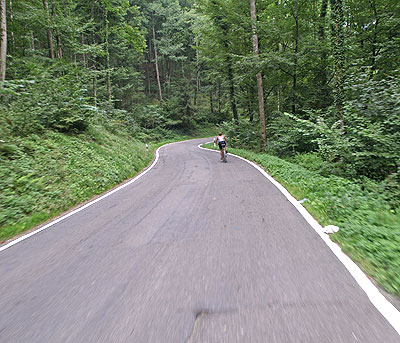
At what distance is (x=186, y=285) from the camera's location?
8.69 ft

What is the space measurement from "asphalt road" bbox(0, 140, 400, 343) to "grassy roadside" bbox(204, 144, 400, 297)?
0.35 m

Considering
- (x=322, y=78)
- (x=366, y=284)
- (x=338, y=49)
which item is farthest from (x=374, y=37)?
(x=366, y=284)

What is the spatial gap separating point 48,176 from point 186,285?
653 cm

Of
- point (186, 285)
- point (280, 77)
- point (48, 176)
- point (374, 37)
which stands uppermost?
point (374, 37)

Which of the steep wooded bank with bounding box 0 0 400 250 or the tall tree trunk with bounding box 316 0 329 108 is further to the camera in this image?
the tall tree trunk with bounding box 316 0 329 108

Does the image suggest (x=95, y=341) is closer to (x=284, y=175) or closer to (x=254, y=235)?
(x=254, y=235)

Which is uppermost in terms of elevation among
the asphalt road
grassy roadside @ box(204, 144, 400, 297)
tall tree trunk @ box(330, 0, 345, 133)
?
tall tree trunk @ box(330, 0, 345, 133)

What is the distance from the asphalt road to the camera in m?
2.01

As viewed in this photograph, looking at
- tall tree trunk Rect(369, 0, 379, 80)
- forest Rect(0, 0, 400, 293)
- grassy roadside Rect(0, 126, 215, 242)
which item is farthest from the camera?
tall tree trunk Rect(369, 0, 379, 80)

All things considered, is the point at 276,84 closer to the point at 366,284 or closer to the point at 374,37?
the point at 374,37

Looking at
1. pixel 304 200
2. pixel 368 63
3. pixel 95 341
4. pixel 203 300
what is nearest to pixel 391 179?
→ pixel 304 200

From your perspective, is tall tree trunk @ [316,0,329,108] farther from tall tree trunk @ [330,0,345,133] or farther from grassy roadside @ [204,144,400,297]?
grassy roadside @ [204,144,400,297]

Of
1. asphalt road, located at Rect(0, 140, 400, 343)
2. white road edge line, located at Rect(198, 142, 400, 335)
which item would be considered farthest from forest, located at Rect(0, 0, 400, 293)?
asphalt road, located at Rect(0, 140, 400, 343)

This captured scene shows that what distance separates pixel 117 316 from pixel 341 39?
10528mm
